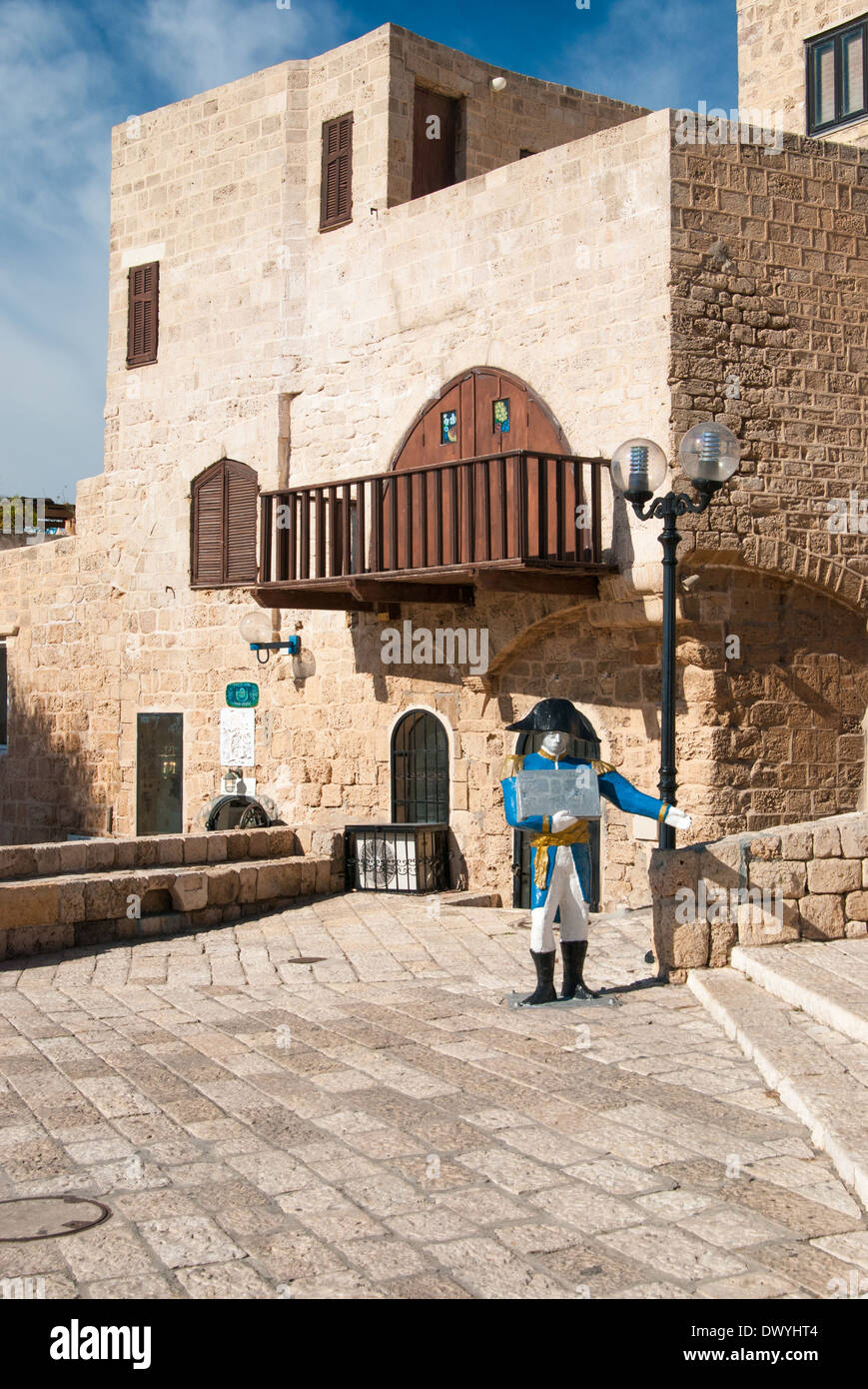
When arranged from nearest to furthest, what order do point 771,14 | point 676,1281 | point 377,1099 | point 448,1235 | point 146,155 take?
point 676,1281 < point 448,1235 < point 377,1099 < point 771,14 < point 146,155

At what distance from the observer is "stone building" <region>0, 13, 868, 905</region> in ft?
35.9

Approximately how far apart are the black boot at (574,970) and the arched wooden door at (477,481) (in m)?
3.97

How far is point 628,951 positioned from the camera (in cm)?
943

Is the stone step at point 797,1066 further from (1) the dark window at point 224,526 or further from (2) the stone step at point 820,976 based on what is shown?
(1) the dark window at point 224,526

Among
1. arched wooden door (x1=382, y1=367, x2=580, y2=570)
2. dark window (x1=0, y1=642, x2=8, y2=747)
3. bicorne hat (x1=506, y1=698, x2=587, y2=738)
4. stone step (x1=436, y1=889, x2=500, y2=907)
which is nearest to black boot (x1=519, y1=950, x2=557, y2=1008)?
bicorne hat (x1=506, y1=698, x2=587, y2=738)

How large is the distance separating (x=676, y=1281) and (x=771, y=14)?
48.3ft

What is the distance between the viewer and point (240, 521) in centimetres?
1527

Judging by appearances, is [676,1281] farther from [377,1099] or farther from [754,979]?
[754,979]

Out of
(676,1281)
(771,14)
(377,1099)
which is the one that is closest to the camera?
(676,1281)

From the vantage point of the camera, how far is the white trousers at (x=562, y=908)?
769 cm

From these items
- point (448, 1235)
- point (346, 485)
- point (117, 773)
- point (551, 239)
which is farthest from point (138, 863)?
point (448, 1235)

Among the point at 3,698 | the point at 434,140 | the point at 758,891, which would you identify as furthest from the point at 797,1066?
the point at 3,698

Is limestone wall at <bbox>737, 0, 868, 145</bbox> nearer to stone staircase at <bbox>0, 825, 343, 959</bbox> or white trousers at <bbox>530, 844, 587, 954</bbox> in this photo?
stone staircase at <bbox>0, 825, 343, 959</bbox>
